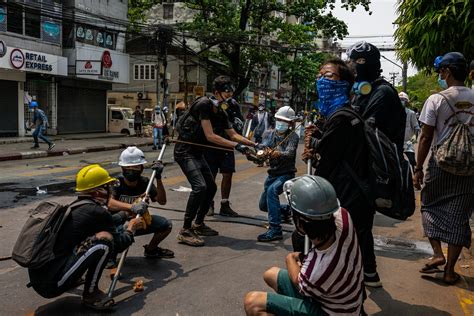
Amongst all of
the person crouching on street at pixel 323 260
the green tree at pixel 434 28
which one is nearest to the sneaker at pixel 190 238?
the person crouching on street at pixel 323 260

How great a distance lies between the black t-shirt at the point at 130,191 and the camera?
4660 mm

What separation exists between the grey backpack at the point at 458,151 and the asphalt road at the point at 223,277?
1067 millimetres

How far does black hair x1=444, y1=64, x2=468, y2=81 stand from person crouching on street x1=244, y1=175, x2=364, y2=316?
89.9 inches

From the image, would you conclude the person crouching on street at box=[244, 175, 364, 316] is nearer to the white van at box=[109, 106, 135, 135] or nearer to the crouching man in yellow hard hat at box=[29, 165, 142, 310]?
the crouching man in yellow hard hat at box=[29, 165, 142, 310]

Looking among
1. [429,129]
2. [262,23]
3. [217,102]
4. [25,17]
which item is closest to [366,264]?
[429,129]

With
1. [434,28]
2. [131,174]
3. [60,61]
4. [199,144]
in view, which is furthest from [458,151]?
[60,61]

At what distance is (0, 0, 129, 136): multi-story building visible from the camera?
19.8 metres

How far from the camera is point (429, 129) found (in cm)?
416

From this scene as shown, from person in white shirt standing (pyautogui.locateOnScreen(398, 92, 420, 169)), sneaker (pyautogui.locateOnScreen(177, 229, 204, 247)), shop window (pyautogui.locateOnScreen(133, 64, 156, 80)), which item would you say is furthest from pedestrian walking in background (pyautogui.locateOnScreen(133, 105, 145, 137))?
sneaker (pyautogui.locateOnScreen(177, 229, 204, 247))

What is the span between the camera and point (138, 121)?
25438 mm

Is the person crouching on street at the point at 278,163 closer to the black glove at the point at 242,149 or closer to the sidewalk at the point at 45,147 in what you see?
the black glove at the point at 242,149

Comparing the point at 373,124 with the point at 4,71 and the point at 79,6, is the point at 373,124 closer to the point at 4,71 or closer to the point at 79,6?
the point at 4,71

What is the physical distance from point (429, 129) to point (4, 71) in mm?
19399

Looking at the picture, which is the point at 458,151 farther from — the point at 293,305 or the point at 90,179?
the point at 90,179
